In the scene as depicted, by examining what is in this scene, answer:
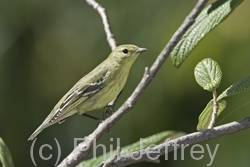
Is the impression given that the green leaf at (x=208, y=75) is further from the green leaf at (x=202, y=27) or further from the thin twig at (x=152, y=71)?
the thin twig at (x=152, y=71)

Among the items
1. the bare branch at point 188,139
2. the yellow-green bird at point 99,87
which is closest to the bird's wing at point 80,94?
the yellow-green bird at point 99,87

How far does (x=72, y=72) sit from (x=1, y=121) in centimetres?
46

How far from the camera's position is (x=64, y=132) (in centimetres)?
247

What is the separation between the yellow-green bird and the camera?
1820mm

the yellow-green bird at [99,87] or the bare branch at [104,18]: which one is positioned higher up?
A: the bare branch at [104,18]

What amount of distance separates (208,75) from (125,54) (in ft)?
2.41

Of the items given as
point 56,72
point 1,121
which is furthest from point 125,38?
point 1,121

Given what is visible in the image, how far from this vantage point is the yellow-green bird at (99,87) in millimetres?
1820

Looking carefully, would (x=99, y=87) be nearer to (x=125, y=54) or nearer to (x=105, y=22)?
(x=125, y=54)

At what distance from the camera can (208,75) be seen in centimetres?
118

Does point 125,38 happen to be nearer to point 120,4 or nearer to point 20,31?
point 120,4

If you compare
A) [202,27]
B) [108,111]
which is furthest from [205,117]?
[108,111]

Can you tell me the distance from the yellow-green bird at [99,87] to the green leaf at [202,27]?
576mm

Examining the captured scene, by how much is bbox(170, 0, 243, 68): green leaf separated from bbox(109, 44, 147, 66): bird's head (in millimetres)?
606
